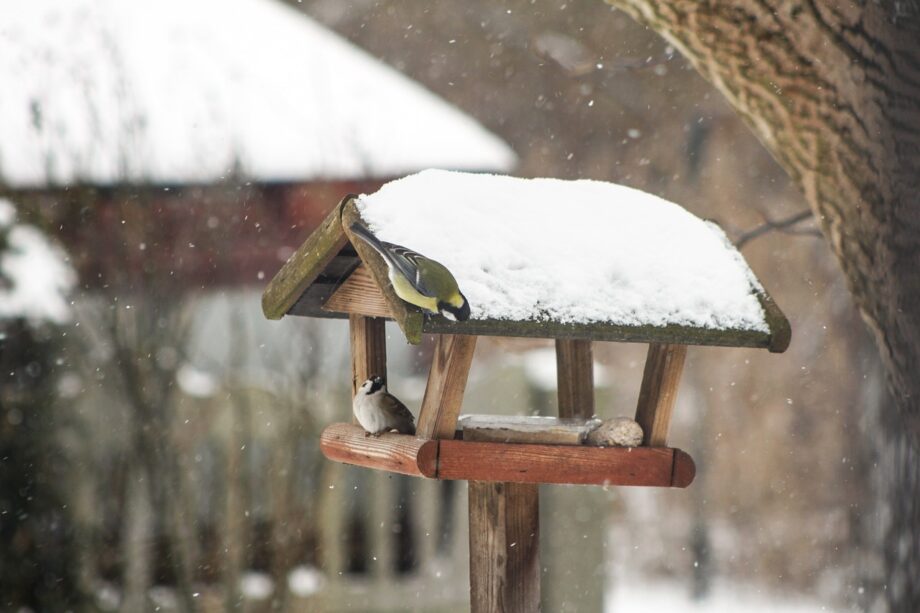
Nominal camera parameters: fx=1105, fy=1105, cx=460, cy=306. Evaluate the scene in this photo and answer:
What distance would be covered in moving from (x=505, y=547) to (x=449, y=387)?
0.52m

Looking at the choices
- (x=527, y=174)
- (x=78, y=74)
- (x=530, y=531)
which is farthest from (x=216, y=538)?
(x=527, y=174)

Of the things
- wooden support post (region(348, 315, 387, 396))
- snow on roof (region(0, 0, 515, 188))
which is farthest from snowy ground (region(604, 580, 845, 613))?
wooden support post (region(348, 315, 387, 396))

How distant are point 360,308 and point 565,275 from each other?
0.58 m

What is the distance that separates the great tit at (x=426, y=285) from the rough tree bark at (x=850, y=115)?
1470 mm

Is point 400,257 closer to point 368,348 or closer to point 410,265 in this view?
point 410,265

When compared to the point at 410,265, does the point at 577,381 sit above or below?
below

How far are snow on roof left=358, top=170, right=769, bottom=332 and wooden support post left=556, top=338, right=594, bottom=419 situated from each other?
54 cm

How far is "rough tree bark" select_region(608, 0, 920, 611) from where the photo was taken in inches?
128

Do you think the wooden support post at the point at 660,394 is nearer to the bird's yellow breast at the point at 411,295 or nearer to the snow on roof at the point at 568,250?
the snow on roof at the point at 568,250

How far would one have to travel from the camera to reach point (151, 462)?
5727 millimetres

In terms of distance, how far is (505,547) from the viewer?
294 cm

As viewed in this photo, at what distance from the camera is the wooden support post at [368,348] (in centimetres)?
309

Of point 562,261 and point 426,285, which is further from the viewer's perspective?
point 562,261

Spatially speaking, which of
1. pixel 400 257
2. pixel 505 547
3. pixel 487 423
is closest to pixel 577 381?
pixel 487 423
